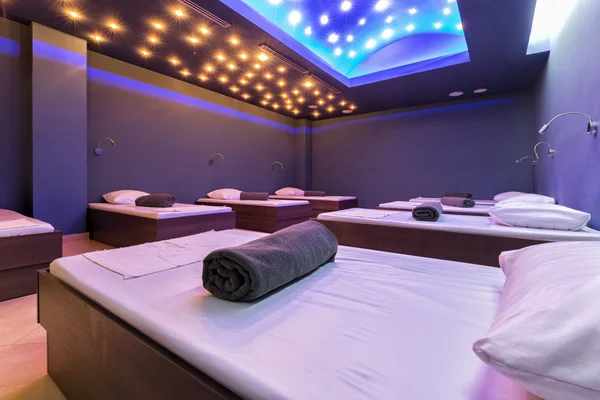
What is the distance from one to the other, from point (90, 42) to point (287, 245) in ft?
12.5

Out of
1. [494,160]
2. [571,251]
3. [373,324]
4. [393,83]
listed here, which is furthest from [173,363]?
[494,160]

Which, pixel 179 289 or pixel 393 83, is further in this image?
pixel 393 83

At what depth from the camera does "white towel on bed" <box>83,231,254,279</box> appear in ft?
3.72

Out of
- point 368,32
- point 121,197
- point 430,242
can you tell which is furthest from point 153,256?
point 368,32

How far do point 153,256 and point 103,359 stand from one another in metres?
0.54

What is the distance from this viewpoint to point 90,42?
322 centimetres

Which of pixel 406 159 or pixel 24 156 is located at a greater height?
pixel 406 159

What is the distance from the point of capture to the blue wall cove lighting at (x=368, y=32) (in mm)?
3119

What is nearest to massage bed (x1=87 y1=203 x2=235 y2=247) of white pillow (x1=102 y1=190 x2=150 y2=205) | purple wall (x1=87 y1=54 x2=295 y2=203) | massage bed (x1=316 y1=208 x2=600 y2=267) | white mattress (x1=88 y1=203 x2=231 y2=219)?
white mattress (x1=88 y1=203 x2=231 y2=219)

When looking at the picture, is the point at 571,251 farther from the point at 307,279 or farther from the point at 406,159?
the point at 406,159

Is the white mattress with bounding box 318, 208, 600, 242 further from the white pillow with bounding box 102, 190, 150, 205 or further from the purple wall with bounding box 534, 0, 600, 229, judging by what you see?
the white pillow with bounding box 102, 190, 150, 205

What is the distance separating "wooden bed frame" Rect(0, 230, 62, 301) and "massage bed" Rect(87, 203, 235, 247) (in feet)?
2.44

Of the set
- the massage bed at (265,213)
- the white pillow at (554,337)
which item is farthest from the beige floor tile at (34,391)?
the massage bed at (265,213)

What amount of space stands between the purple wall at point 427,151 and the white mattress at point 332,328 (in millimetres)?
4297
